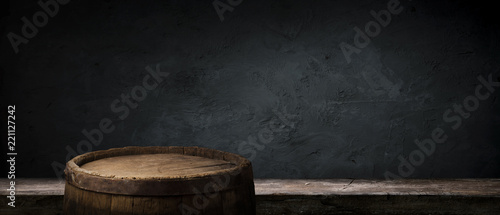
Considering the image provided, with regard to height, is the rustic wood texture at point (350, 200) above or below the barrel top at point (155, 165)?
below

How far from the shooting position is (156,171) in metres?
1.67

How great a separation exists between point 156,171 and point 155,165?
0.13 meters

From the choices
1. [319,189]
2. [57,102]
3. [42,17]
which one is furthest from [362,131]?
[42,17]

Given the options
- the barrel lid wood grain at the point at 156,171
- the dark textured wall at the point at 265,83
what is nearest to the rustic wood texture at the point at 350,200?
the dark textured wall at the point at 265,83

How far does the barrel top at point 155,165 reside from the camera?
5.30 feet

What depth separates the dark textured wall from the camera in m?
3.13

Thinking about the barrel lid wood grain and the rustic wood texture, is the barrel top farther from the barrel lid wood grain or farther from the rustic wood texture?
the rustic wood texture

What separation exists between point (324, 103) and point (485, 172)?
130 cm

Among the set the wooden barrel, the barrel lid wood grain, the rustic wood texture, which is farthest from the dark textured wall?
the wooden barrel

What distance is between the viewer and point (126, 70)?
315 cm

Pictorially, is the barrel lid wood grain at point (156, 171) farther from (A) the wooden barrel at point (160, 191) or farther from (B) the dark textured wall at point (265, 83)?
(B) the dark textured wall at point (265, 83)

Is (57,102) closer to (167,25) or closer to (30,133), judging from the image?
(30,133)

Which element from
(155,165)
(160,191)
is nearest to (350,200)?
(155,165)

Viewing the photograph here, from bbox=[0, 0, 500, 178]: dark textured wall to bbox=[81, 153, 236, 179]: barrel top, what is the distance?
3.90ft
